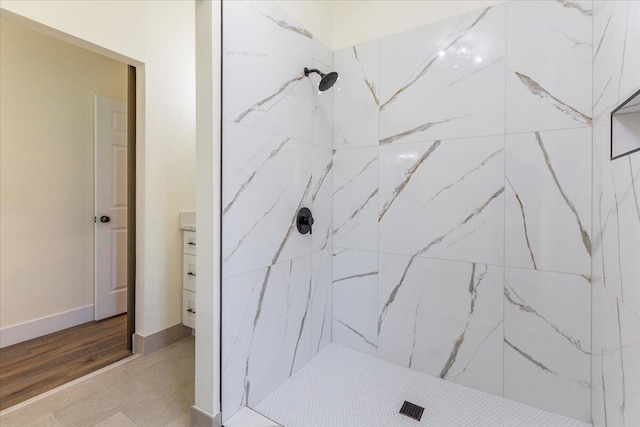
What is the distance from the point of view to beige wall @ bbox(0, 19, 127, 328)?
2.24 m

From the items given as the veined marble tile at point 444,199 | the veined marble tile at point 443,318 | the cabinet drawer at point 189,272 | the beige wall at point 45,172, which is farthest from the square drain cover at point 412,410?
the beige wall at point 45,172

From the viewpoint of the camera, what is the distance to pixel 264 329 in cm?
156

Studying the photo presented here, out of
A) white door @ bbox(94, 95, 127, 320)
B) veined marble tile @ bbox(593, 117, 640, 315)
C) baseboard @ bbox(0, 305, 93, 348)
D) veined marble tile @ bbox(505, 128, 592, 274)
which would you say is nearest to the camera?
veined marble tile @ bbox(593, 117, 640, 315)

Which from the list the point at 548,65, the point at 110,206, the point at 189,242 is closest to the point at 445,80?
the point at 548,65

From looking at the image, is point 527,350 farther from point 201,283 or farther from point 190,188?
point 190,188

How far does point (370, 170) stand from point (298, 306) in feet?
3.20

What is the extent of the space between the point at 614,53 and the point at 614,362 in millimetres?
1160

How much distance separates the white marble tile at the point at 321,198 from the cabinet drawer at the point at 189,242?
0.95 m

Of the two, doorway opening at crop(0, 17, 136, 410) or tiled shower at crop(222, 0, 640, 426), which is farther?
doorway opening at crop(0, 17, 136, 410)

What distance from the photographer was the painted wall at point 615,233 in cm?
92

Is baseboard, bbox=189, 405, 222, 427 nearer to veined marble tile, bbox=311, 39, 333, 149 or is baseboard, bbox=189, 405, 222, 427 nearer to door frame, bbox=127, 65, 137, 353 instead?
door frame, bbox=127, 65, 137, 353

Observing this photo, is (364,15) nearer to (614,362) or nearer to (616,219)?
(616,219)

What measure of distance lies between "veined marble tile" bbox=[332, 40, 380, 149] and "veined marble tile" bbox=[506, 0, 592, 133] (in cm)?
74

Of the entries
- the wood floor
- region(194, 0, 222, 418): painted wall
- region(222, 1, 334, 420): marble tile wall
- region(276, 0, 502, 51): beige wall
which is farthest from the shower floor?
region(276, 0, 502, 51): beige wall
